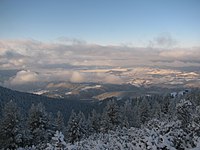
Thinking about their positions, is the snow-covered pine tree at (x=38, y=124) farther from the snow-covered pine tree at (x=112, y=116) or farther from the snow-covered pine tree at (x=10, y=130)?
the snow-covered pine tree at (x=112, y=116)

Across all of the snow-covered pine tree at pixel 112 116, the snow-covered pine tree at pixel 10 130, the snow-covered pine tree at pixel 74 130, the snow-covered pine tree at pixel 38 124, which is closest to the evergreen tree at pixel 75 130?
the snow-covered pine tree at pixel 74 130

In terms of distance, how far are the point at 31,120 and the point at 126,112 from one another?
3662 cm

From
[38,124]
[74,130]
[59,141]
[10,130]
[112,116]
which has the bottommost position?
[74,130]

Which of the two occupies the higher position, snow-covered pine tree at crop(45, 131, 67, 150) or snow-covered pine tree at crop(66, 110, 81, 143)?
snow-covered pine tree at crop(45, 131, 67, 150)

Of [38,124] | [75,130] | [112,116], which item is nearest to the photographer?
[38,124]

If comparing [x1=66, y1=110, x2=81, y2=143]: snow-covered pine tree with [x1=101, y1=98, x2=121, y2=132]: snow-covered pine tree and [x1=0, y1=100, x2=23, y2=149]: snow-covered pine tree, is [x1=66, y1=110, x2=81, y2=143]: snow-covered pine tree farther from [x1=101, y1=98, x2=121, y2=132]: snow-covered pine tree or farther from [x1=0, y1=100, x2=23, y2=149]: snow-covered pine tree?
[x1=0, y1=100, x2=23, y2=149]: snow-covered pine tree

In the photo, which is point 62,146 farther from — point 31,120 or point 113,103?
point 113,103

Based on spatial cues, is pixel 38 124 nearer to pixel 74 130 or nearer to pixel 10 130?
pixel 74 130

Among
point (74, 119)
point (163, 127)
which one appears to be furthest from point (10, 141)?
point (163, 127)

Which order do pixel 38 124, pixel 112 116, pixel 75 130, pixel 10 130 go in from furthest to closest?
pixel 112 116 < pixel 75 130 < pixel 38 124 < pixel 10 130

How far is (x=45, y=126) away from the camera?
42656 mm

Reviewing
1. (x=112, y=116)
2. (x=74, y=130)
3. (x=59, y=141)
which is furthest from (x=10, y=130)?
(x=59, y=141)

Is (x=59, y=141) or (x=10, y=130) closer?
(x=59, y=141)

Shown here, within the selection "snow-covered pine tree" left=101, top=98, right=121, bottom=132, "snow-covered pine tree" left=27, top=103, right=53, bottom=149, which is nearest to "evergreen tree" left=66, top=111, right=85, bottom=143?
"snow-covered pine tree" left=27, top=103, right=53, bottom=149
